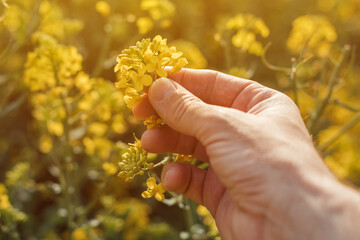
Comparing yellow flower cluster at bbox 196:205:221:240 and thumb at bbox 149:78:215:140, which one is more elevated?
thumb at bbox 149:78:215:140

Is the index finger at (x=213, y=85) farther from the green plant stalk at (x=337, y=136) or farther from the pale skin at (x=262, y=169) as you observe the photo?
the green plant stalk at (x=337, y=136)

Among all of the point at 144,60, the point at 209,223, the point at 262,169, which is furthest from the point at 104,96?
the point at 262,169

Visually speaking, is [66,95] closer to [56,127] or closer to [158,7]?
[56,127]

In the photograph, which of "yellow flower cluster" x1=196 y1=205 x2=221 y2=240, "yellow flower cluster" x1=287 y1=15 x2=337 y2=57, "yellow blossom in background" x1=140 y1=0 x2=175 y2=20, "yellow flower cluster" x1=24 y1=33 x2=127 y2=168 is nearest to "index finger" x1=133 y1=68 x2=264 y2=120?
"yellow flower cluster" x1=24 y1=33 x2=127 y2=168

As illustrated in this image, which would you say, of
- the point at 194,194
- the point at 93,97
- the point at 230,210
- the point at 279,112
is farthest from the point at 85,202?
the point at 279,112

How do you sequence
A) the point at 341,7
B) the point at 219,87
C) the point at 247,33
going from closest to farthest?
1. the point at 219,87
2. the point at 247,33
3. the point at 341,7

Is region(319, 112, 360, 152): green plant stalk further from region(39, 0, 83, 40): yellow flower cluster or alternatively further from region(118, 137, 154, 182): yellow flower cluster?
region(39, 0, 83, 40): yellow flower cluster
